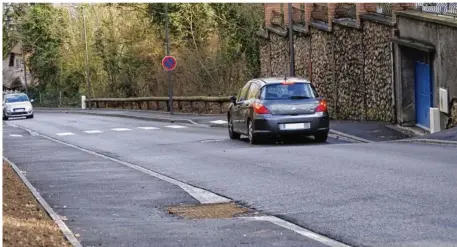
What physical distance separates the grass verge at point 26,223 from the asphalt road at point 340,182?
2076 mm

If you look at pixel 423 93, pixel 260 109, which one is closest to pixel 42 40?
pixel 423 93

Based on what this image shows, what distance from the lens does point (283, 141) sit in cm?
2278

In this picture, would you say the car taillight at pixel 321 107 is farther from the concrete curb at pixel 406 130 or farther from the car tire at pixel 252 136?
the concrete curb at pixel 406 130

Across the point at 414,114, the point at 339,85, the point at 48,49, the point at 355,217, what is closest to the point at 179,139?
the point at 414,114

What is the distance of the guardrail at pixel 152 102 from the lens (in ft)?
142

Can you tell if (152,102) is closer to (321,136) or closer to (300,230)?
(321,136)

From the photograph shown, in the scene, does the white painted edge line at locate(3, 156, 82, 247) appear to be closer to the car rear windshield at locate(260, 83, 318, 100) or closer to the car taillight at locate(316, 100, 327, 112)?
the car rear windshield at locate(260, 83, 318, 100)

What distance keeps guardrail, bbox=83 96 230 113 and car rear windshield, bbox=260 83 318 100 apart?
20.4 m

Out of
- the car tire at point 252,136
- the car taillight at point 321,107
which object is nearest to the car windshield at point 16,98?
the car tire at point 252,136

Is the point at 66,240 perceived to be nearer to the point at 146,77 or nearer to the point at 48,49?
the point at 146,77

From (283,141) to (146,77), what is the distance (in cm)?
3599

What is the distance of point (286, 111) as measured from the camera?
21109mm

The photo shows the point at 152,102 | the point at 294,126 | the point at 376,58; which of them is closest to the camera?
the point at 294,126

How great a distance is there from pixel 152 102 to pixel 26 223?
45.1m
